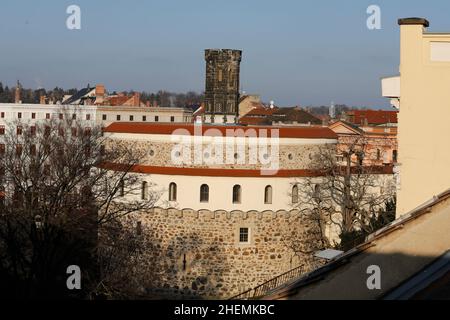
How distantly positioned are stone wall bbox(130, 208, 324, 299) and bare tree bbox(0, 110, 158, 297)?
127 cm

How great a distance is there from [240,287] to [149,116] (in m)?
45.3

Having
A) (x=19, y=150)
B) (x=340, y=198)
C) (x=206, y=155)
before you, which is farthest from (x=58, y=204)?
(x=340, y=198)

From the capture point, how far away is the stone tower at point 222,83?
32625 millimetres

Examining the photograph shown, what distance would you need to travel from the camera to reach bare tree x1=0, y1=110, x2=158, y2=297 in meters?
21.0

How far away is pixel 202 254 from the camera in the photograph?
26375mm

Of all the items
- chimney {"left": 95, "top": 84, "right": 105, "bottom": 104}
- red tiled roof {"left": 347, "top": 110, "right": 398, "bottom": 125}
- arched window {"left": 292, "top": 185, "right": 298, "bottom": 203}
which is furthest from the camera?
chimney {"left": 95, "top": 84, "right": 105, "bottom": 104}

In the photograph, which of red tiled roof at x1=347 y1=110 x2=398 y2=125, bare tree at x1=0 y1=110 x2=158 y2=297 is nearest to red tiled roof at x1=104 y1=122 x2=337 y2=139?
bare tree at x1=0 y1=110 x2=158 y2=297

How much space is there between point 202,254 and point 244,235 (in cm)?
160

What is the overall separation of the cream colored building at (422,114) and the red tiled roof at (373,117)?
43.1 meters

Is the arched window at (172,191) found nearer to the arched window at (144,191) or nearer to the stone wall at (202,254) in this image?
the stone wall at (202,254)

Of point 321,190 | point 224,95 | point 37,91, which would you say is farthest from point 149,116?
point 37,91

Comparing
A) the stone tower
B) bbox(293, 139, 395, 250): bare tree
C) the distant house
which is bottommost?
bbox(293, 139, 395, 250): bare tree

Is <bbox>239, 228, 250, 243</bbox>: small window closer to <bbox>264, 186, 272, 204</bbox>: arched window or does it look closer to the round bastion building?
the round bastion building
